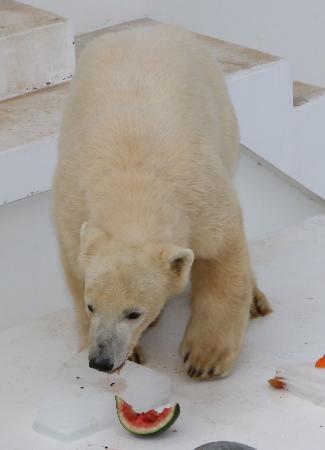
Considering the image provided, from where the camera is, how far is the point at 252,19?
7375 mm

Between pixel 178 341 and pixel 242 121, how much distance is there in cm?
208

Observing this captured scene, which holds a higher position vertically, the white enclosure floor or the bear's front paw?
the bear's front paw

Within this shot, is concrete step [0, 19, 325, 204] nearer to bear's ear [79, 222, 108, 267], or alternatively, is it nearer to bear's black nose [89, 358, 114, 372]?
bear's ear [79, 222, 108, 267]

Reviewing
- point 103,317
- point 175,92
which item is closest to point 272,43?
point 175,92

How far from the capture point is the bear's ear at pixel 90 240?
133 inches

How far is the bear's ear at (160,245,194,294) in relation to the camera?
11.0ft

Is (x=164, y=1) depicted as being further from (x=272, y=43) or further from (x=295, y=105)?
(x=295, y=105)

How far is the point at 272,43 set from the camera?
7469 mm

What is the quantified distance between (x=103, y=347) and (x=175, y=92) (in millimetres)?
1077

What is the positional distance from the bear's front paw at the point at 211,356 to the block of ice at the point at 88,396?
0.47 ft

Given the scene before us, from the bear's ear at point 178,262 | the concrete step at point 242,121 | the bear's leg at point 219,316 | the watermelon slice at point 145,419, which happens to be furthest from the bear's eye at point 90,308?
the concrete step at point 242,121

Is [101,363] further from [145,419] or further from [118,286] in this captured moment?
[145,419]

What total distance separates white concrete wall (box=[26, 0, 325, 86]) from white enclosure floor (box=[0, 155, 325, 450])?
2265 mm

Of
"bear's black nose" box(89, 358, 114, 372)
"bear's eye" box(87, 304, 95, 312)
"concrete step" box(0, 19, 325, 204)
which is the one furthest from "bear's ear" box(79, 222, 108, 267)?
"concrete step" box(0, 19, 325, 204)
